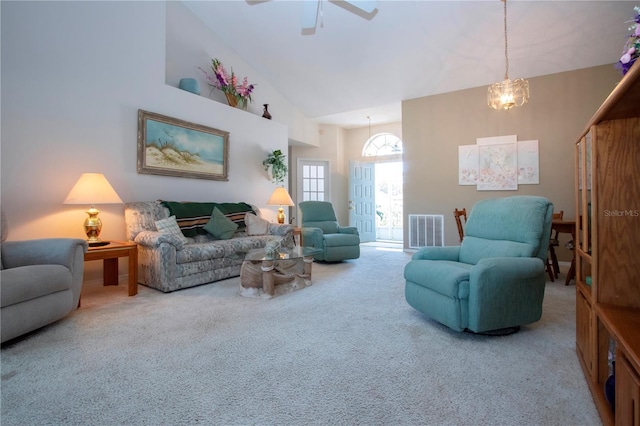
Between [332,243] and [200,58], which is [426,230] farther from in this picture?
[200,58]

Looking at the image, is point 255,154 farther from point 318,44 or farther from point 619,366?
point 619,366

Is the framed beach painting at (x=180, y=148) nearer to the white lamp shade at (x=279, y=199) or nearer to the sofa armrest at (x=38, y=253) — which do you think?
the white lamp shade at (x=279, y=199)

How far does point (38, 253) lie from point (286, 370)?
2163 millimetres

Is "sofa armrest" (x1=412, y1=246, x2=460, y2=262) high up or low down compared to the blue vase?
down

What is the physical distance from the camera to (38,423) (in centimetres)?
119

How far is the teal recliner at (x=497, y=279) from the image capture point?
188 cm

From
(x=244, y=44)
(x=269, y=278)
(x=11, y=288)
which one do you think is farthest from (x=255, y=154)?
(x=11, y=288)

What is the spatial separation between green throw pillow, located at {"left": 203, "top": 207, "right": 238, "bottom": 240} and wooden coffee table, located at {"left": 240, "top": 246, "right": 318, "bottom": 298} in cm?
85

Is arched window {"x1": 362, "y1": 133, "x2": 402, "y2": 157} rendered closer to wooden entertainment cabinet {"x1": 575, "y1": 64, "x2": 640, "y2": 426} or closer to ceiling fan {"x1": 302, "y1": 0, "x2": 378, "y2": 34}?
ceiling fan {"x1": 302, "y1": 0, "x2": 378, "y2": 34}

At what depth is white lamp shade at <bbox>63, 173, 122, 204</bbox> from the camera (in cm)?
280

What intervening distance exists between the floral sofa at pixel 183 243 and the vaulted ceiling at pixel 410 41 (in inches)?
108

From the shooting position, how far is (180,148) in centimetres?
414

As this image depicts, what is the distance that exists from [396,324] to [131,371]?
1.69 meters

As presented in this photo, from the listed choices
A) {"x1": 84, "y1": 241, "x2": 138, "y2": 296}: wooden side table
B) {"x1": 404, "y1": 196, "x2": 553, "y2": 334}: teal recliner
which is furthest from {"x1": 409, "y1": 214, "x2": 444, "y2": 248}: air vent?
{"x1": 84, "y1": 241, "x2": 138, "y2": 296}: wooden side table
